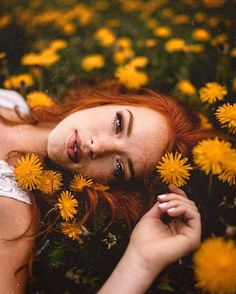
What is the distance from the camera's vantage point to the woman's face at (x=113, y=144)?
82 centimetres

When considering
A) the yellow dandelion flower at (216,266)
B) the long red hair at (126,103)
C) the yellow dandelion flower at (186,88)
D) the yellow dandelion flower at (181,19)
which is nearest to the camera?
the yellow dandelion flower at (216,266)

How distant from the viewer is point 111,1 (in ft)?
3.61

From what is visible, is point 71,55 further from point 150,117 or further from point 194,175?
point 194,175

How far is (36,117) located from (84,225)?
10.7 inches

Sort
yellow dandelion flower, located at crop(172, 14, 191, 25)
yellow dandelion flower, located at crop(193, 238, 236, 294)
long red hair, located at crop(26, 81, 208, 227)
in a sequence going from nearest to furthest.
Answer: yellow dandelion flower, located at crop(193, 238, 236, 294), long red hair, located at crop(26, 81, 208, 227), yellow dandelion flower, located at crop(172, 14, 191, 25)

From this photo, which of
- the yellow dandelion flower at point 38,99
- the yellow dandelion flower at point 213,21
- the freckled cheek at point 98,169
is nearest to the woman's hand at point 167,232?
the freckled cheek at point 98,169

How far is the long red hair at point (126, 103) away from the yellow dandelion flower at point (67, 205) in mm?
26

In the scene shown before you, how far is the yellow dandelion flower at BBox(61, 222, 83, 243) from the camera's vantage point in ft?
2.60

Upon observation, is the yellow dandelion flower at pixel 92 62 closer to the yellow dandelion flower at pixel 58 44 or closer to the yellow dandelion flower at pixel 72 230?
the yellow dandelion flower at pixel 58 44

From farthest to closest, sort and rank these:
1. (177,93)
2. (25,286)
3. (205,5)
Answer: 1. (205,5)
2. (177,93)
3. (25,286)

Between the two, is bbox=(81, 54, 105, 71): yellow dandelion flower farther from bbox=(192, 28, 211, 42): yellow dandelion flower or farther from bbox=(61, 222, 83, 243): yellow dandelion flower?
bbox=(61, 222, 83, 243): yellow dandelion flower

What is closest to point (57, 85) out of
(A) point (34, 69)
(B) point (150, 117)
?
(A) point (34, 69)

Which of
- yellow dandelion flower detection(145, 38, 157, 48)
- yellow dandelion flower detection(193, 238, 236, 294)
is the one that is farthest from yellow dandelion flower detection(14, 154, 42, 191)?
yellow dandelion flower detection(145, 38, 157, 48)

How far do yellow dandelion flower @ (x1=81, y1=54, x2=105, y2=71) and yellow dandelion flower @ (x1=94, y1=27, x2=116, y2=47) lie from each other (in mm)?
50
